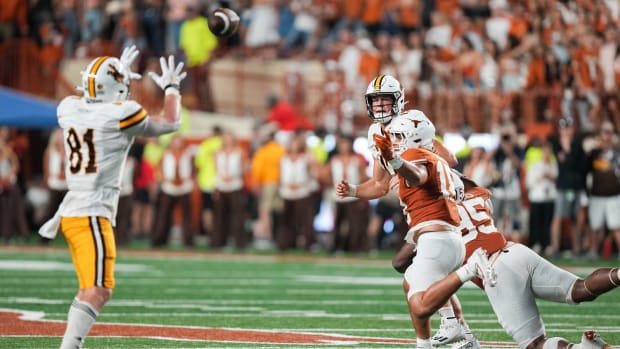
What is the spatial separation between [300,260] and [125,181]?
334 centimetres

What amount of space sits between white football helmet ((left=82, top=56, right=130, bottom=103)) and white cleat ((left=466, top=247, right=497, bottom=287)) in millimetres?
2395

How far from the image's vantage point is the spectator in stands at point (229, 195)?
18.5 meters

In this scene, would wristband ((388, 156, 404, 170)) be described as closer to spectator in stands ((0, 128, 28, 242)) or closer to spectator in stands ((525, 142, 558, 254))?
spectator in stands ((525, 142, 558, 254))

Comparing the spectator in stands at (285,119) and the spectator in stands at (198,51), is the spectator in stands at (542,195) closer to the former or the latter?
the spectator in stands at (285,119)

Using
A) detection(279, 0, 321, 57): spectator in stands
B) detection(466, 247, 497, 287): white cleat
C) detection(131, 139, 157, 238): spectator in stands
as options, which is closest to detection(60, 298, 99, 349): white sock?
detection(466, 247, 497, 287): white cleat

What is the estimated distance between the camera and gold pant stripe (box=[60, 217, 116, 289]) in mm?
7064

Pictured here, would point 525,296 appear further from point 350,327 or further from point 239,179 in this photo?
point 239,179

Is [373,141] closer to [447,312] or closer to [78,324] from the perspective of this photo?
[447,312]

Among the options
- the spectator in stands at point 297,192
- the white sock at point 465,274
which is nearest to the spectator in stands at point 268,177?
the spectator in stands at point 297,192

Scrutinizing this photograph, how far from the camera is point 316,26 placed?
875 inches

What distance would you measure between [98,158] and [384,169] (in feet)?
5.98

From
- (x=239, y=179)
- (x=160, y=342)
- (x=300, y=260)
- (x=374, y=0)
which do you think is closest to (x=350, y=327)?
(x=160, y=342)

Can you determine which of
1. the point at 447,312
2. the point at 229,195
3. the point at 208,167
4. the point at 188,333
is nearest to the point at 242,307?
the point at 188,333

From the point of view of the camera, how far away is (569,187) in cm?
1703
